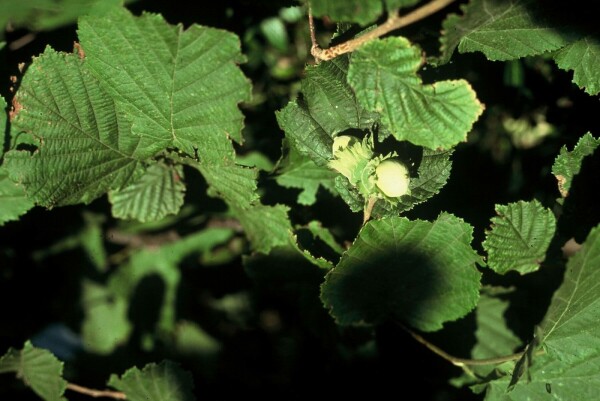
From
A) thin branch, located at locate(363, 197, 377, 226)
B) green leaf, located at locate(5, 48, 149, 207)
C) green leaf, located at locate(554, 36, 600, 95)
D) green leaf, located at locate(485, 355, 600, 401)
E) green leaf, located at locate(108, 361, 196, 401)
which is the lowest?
green leaf, located at locate(485, 355, 600, 401)

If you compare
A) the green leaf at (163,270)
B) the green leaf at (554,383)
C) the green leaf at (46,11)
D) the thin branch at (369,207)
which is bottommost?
the green leaf at (554,383)

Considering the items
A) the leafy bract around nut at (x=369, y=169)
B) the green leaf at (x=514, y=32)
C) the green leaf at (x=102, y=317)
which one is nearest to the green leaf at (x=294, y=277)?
the leafy bract around nut at (x=369, y=169)

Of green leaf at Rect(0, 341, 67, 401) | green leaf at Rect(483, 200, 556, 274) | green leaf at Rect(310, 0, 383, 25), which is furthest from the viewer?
green leaf at Rect(0, 341, 67, 401)

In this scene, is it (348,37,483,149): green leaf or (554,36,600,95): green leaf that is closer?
(348,37,483,149): green leaf

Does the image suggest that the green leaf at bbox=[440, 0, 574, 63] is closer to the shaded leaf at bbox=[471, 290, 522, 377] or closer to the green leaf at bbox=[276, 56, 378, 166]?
the green leaf at bbox=[276, 56, 378, 166]

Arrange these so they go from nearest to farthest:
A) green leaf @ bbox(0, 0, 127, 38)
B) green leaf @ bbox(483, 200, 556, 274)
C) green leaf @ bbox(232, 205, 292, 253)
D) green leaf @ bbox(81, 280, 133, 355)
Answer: green leaf @ bbox(0, 0, 127, 38), green leaf @ bbox(483, 200, 556, 274), green leaf @ bbox(232, 205, 292, 253), green leaf @ bbox(81, 280, 133, 355)

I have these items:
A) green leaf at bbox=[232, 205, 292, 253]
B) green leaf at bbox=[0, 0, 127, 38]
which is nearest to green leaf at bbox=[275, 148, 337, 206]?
green leaf at bbox=[232, 205, 292, 253]

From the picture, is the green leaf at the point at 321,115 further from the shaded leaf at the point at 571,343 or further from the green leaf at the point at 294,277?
the shaded leaf at the point at 571,343
